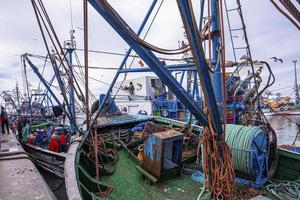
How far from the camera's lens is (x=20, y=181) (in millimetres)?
4859

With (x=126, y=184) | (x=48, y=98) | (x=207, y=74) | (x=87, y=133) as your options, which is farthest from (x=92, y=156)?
(x=48, y=98)

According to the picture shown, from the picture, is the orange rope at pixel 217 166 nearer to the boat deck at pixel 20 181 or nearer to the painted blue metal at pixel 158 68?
the painted blue metal at pixel 158 68

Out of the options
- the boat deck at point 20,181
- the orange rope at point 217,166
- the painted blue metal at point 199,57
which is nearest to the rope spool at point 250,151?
the orange rope at point 217,166

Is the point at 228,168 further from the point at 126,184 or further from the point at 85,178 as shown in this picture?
the point at 85,178

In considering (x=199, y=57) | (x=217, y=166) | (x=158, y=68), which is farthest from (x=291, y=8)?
(x=217, y=166)

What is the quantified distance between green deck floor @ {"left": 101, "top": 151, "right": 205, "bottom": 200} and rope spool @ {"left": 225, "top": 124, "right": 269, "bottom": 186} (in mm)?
995

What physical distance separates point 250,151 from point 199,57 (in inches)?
83.5

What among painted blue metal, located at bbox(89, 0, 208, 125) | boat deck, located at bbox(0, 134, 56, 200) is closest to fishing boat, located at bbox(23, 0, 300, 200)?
painted blue metal, located at bbox(89, 0, 208, 125)

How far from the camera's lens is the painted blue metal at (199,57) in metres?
2.48

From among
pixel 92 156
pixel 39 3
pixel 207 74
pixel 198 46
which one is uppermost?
pixel 39 3

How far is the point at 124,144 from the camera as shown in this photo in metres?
6.39

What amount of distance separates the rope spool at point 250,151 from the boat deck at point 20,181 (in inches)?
127

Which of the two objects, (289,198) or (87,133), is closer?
(289,198)

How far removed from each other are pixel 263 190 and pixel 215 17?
368cm
